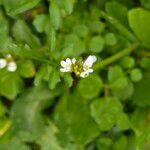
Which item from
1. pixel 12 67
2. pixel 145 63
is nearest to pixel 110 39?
pixel 145 63

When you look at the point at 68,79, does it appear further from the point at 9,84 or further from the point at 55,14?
the point at 9,84

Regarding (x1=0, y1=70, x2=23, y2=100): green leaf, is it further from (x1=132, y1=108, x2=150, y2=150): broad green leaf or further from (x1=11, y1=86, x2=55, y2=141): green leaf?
(x1=132, y1=108, x2=150, y2=150): broad green leaf

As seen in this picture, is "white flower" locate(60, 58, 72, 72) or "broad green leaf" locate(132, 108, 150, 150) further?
"broad green leaf" locate(132, 108, 150, 150)

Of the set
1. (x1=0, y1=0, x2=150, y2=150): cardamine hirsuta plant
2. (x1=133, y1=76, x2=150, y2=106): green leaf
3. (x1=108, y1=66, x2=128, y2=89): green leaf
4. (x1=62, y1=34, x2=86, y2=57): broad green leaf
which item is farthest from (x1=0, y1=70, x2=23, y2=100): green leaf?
(x1=133, y1=76, x2=150, y2=106): green leaf

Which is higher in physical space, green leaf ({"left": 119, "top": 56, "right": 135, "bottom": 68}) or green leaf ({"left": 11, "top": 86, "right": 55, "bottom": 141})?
green leaf ({"left": 119, "top": 56, "right": 135, "bottom": 68})

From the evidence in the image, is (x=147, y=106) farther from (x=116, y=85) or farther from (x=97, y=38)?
(x=97, y=38)

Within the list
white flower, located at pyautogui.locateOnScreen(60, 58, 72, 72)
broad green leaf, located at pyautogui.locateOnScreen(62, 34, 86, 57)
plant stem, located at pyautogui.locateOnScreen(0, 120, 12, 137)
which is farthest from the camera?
plant stem, located at pyautogui.locateOnScreen(0, 120, 12, 137)

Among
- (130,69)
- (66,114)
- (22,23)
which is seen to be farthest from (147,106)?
(22,23)
